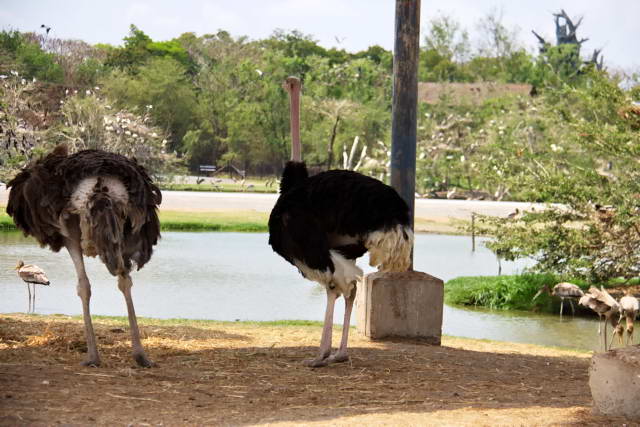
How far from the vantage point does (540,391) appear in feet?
21.8

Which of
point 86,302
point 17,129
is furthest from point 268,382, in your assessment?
point 17,129

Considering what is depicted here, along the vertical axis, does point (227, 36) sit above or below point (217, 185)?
above

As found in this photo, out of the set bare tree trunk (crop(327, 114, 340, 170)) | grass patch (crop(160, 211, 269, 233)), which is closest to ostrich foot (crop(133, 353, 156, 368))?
grass patch (crop(160, 211, 269, 233))

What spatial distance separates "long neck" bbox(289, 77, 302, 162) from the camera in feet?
26.0

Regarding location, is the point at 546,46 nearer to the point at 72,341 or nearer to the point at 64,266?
the point at 64,266

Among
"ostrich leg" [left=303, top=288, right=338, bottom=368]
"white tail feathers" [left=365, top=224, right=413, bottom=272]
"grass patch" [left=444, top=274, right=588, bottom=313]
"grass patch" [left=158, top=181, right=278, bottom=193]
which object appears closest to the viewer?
"white tail feathers" [left=365, top=224, right=413, bottom=272]

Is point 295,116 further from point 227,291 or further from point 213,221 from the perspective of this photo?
point 213,221

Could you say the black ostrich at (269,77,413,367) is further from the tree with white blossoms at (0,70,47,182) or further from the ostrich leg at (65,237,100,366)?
the tree with white blossoms at (0,70,47,182)

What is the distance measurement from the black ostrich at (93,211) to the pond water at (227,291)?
543 cm

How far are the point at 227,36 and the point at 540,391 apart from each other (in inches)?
2642

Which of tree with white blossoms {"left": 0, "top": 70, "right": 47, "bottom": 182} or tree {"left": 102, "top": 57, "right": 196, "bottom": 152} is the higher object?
tree {"left": 102, "top": 57, "right": 196, "bottom": 152}

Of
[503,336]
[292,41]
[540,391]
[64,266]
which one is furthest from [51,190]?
[292,41]

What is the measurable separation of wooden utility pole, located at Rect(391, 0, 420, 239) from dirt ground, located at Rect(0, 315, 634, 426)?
1562 millimetres

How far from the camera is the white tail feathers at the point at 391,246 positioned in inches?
271
